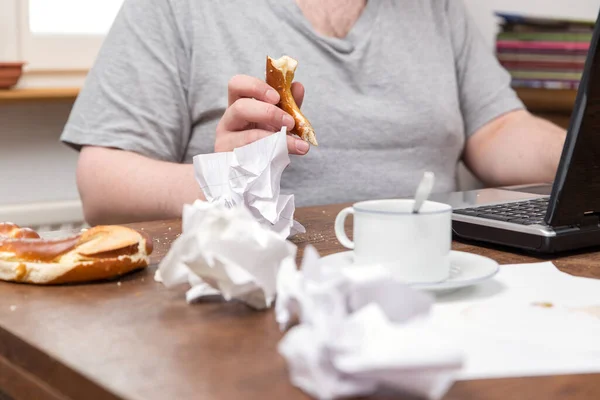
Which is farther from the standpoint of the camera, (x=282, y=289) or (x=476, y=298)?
(x=476, y=298)

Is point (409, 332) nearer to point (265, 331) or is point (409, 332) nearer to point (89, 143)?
point (265, 331)

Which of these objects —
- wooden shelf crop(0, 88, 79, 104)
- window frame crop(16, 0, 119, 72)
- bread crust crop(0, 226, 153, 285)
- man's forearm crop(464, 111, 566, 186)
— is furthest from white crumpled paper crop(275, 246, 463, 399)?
window frame crop(16, 0, 119, 72)

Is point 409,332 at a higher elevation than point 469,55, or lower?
higher

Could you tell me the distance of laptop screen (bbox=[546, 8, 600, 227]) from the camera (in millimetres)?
775

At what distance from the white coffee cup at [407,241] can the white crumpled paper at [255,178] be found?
209mm

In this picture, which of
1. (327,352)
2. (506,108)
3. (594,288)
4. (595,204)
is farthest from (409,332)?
(506,108)

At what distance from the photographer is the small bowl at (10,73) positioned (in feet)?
5.53

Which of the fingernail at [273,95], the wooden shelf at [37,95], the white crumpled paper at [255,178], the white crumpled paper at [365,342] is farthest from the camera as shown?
the wooden shelf at [37,95]

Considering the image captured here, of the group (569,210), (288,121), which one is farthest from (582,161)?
(288,121)

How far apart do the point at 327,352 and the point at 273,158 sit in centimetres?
42

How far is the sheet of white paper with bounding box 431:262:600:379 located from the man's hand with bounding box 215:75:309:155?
0.96 ft

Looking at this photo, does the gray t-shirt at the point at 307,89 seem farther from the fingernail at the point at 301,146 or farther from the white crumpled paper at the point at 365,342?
the white crumpled paper at the point at 365,342

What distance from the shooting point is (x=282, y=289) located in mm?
543

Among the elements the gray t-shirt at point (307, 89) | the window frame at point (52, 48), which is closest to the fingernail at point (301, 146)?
the gray t-shirt at point (307, 89)
